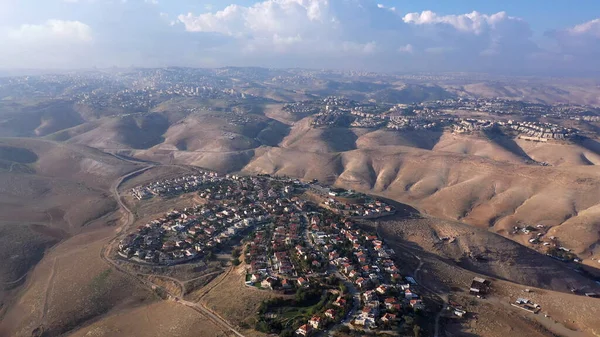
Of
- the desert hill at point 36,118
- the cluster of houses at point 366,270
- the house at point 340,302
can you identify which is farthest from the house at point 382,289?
the desert hill at point 36,118

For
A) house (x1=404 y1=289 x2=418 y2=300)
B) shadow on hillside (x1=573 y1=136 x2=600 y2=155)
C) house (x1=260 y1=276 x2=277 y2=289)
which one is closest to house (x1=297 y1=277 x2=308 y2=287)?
house (x1=260 y1=276 x2=277 y2=289)

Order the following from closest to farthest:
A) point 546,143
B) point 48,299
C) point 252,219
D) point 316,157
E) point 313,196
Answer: point 48,299 < point 252,219 < point 313,196 < point 316,157 < point 546,143

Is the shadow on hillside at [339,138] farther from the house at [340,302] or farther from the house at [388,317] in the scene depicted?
the house at [388,317]

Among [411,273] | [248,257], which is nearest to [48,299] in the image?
[248,257]

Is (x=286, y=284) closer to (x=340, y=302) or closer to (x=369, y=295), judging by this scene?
(x=340, y=302)

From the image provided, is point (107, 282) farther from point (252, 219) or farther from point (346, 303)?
point (346, 303)

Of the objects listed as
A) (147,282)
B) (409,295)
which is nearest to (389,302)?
(409,295)
